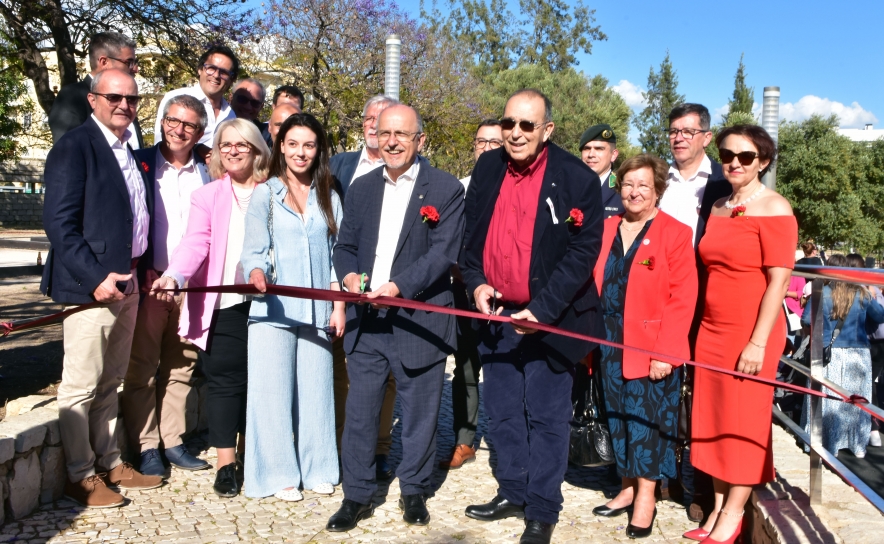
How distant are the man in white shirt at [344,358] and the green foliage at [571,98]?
121 ft

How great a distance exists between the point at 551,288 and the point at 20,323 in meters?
2.56

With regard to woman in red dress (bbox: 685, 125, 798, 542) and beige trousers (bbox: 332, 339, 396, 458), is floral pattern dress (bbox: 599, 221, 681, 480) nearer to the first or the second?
woman in red dress (bbox: 685, 125, 798, 542)

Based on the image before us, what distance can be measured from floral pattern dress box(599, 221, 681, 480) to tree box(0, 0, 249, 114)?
699cm

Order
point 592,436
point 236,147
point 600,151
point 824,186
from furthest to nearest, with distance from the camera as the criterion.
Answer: point 824,186
point 600,151
point 236,147
point 592,436

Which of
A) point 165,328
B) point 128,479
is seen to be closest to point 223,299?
point 165,328

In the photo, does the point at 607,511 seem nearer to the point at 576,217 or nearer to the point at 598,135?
the point at 576,217

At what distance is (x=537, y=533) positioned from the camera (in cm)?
419

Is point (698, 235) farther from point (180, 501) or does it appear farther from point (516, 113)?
point (180, 501)

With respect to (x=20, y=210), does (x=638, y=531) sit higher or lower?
lower

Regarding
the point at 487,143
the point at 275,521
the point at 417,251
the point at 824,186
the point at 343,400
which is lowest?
the point at 275,521

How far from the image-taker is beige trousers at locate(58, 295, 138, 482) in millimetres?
4477

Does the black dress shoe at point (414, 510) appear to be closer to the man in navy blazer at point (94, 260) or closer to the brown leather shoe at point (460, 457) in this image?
the brown leather shoe at point (460, 457)

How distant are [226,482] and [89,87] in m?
2.76

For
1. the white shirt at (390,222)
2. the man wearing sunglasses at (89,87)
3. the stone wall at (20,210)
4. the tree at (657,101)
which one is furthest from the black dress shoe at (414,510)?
the tree at (657,101)
